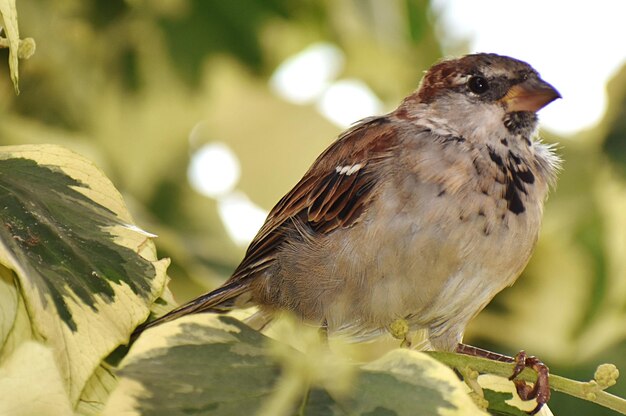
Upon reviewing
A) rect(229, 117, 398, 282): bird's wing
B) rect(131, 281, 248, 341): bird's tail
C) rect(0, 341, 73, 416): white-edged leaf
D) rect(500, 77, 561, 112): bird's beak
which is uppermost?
rect(500, 77, 561, 112): bird's beak

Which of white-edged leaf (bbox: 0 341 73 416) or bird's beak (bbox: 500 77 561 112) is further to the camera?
bird's beak (bbox: 500 77 561 112)

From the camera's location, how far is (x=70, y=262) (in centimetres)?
107

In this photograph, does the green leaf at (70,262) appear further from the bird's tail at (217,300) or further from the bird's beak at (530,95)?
the bird's beak at (530,95)

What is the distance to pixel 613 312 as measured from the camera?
6.31 feet

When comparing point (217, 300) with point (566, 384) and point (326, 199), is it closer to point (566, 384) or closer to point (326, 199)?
point (326, 199)

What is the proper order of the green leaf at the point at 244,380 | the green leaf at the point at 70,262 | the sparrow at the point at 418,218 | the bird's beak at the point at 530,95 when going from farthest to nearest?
the bird's beak at the point at 530,95
the sparrow at the point at 418,218
the green leaf at the point at 70,262
the green leaf at the point at 244,380

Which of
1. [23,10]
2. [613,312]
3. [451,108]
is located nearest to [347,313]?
[451,108]

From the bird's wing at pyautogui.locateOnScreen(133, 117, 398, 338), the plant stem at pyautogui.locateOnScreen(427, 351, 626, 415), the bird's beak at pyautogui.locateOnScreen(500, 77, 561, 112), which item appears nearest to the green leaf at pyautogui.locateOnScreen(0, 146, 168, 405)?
the plant stem at pyautogui.locateOnScreen(427, 351, 626, 415)

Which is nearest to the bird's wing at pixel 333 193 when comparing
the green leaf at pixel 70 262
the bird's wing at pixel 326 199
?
the bird's wing at pixel 326 199

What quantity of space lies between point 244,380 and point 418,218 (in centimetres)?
63

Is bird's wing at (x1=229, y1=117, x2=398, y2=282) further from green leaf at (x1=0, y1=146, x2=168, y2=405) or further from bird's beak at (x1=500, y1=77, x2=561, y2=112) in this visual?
green leaf at (x1=0, y1=146, x2=168, y2=405)

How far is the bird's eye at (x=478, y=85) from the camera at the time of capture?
1.77 m

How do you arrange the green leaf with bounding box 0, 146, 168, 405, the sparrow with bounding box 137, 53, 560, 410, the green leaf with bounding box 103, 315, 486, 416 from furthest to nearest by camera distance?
the sparrow with bounding box 137, 53, 560, 410 → the green leaf with bounding box 0, 146, 168, 405 → the green leaf with bounding box 103, 315, 486, 416

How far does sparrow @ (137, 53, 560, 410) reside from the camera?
152cm
